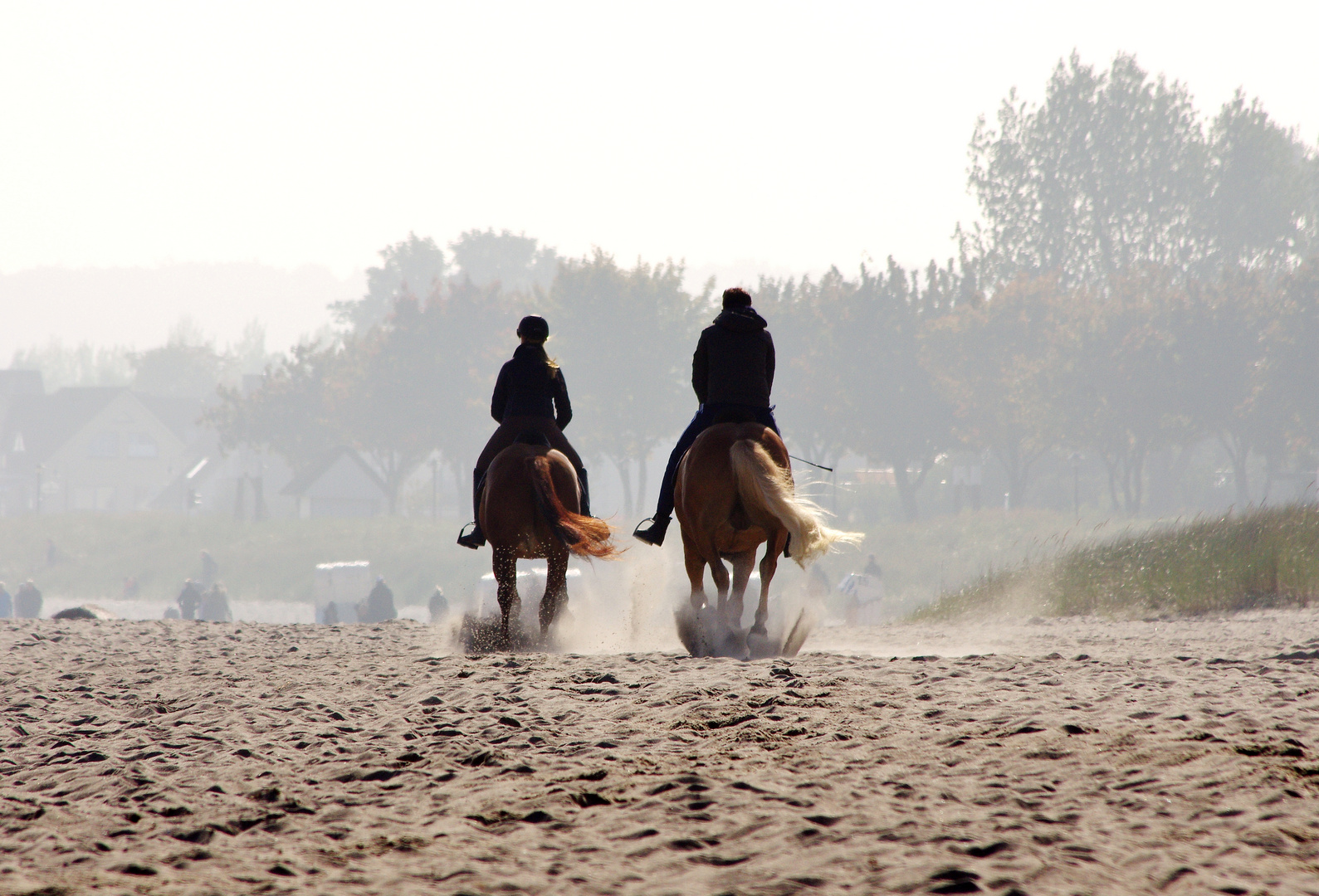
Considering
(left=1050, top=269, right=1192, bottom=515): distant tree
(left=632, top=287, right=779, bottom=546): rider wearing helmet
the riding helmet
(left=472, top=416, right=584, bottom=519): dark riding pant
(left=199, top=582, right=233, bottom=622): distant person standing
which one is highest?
(left=1050, top=269, right=1192, bottom=515): distant tree

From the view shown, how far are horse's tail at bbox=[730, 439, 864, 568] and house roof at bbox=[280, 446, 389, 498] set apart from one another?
197 ft

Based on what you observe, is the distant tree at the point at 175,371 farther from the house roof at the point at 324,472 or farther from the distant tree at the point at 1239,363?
the distant tree at the point at 1239,363

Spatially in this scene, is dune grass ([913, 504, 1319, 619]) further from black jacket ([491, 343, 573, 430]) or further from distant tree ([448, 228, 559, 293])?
distant tree ([448, 228, 559, 293])

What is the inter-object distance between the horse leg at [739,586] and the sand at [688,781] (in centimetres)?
95

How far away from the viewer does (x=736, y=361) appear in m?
8.77

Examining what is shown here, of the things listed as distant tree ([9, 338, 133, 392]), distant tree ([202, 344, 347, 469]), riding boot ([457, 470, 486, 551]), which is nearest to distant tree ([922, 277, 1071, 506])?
distant tree ([202, 344, 347, 469])

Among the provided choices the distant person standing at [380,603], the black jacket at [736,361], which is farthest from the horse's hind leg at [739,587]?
the distant person standing at [380,603]

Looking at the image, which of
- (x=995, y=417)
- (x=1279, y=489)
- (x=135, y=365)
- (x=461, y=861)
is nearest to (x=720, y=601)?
(x=461, y=861)

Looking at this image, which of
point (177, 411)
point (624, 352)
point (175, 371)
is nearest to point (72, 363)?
point (175, 371)

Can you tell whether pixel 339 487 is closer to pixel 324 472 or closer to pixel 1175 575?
pixel 324 472

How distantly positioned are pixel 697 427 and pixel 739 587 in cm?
125

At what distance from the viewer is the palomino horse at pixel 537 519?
905 centimetres

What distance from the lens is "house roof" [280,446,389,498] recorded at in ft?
219

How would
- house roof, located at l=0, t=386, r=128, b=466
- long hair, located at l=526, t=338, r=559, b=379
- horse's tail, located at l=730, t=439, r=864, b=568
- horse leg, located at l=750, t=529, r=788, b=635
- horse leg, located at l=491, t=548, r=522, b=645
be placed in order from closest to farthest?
horse's tail, located at l=730, t=439, r=864, b=568, horse leg, located at l=750, t=529, r=788, b=635, horse leg, located at l=491, t=548, r=522, b=645, long hair, located at l=526, t=338, r=559, b=379, house roof, located at l=0, t=386, r=128, b=466
